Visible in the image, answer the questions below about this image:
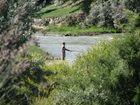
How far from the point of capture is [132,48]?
11906 millimetres

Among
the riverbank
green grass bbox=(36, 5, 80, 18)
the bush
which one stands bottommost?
the riverbank

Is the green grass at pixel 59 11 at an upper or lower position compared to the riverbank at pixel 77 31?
upper

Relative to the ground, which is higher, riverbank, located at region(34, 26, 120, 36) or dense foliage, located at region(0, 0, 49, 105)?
dense foliage, located at region(0, 0, 49, 105)

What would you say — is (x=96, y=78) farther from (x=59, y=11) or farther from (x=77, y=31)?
(x=59, y=11)

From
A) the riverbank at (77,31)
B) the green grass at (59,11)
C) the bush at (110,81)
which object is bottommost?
the riverbank at (77,31)

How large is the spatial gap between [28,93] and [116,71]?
6.96 feet

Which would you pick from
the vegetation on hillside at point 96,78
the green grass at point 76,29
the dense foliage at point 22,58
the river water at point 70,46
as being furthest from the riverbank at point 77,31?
the dense foliage at point 22,58

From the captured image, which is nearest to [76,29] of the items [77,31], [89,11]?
[77,31]

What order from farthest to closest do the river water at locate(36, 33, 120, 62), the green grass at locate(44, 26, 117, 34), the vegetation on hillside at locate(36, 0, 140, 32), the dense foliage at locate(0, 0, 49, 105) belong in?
1. the green grass at locate(44, 26, 117, 34)
2. the vegetation on hillside at locate(36, 0, 140, 32)
3. the river water at locate(36, 33, 120, 62)
4. the dense foliage at locate(0, 0, 49, 105)

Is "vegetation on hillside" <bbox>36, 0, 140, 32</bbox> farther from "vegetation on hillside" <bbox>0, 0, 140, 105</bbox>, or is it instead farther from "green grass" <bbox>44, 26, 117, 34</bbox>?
"vegetation on hillside" <bbox>0, 0, 140, 105</bbox>

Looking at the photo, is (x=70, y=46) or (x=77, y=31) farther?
(x=77, y=31)

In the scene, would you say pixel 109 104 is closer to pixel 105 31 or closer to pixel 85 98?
pixel 85 98

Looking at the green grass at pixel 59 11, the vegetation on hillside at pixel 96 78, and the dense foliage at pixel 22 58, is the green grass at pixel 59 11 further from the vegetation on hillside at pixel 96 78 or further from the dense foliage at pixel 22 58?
the dense foliage at pixel 22 58

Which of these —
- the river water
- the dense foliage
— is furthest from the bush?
the river water
